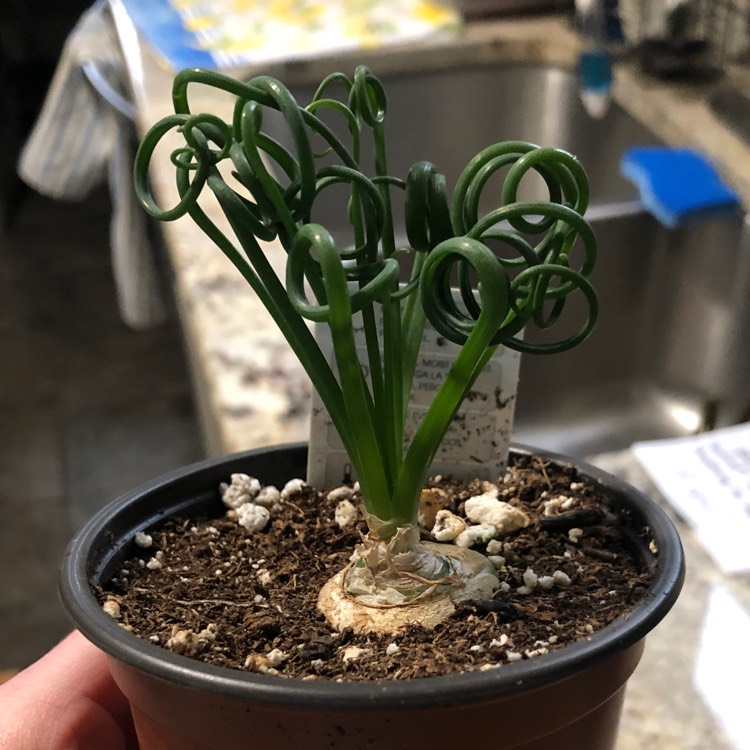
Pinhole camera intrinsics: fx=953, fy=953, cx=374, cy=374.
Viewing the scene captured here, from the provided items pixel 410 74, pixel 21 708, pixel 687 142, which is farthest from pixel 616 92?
pixel 21 708

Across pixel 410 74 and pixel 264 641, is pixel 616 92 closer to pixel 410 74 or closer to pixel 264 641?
pixel 410 74

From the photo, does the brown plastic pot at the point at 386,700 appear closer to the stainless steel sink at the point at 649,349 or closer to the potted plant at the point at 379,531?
the potted plant at the point at 379,531

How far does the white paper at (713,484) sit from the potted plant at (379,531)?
0.30 m

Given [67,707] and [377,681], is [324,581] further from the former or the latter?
[67,707]

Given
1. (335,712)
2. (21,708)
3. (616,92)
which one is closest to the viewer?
(335,712)

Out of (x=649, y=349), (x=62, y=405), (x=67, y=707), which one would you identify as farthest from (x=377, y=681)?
(x=62, y=405)

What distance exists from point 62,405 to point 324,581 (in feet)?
7.23

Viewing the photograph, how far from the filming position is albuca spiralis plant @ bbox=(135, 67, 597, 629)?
364 millimetres

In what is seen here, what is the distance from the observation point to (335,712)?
0.35 meters

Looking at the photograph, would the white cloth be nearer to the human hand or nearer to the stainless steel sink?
the stainless steel sink

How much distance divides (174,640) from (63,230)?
3128 millimetres

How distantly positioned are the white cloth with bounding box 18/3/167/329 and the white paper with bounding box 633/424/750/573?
44.5 inches

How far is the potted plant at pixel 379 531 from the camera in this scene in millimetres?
360

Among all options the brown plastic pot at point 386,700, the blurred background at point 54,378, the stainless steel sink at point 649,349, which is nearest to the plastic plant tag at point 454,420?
the brown plastic pot at point 386,700
